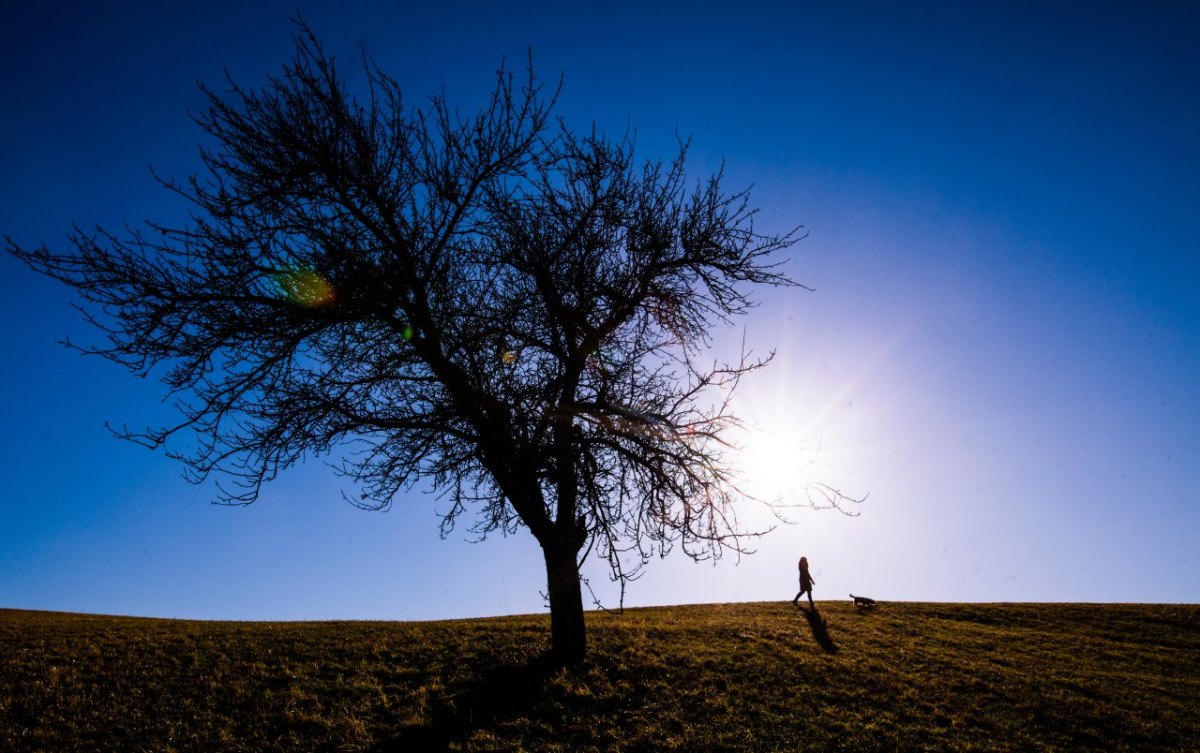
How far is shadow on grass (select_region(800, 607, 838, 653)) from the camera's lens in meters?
14.6

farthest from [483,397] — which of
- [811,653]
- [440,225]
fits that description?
[811,653]

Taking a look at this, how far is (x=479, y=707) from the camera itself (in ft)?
31.3

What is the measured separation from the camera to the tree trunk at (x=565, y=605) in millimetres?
10750

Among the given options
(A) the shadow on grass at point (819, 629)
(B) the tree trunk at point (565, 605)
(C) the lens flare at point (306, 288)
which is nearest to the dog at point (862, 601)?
(A) the shadow on grass at point (819, 629)

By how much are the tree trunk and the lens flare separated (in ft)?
18.8

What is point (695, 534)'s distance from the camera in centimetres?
974

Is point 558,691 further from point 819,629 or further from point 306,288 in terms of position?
point 819,629

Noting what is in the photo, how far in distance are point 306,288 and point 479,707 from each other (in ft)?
23.5

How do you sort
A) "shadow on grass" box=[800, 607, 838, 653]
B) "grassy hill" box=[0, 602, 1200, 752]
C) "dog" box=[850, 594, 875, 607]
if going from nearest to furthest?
"grassy hill" box=[0, 602, 1200, 752] < "shadow on grass" box=[800, 607, 838, 653] < "dog" box=[850, 594, 875, 607]

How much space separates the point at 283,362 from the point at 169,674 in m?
6.67

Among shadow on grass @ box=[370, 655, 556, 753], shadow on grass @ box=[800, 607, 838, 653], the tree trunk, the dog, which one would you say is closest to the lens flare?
the tree trunk

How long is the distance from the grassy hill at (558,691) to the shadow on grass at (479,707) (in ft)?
0.12

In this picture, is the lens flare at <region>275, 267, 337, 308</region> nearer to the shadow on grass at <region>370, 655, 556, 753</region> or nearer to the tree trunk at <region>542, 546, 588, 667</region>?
the tree trunk at <region>542, 546, 588, 667</region>

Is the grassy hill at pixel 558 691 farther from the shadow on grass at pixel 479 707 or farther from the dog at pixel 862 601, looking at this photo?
the dog at pixel 862 601
